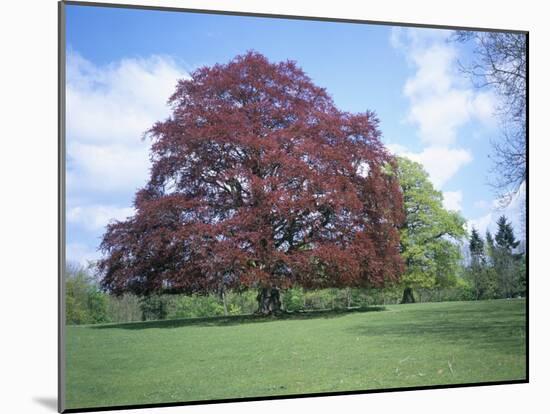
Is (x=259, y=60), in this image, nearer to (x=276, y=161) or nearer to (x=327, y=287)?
(x=276, y=161)

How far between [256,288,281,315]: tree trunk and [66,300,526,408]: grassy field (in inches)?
4.4

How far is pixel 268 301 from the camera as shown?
386 inches

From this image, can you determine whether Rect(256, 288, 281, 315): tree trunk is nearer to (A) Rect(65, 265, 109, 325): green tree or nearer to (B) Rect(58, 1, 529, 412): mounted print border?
(B) Rect(58, 1, 529, 412): mounted print border

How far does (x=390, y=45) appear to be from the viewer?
34.1ft

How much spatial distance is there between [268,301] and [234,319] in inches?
17.7

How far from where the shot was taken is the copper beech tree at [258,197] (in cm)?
951

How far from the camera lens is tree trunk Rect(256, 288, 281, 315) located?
9.77 metres

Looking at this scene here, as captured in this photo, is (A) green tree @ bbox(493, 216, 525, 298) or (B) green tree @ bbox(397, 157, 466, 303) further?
(A) green tree @ bbox(493, 216, 525, 298)

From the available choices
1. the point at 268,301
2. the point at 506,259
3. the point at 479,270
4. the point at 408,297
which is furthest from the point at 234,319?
the point at 506,259

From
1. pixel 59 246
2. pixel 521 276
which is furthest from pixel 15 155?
pixel 521 276

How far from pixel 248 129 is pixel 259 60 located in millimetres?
820

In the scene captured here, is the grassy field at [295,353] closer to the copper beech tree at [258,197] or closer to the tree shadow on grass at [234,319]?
the tree shadow on grass at [234,319]

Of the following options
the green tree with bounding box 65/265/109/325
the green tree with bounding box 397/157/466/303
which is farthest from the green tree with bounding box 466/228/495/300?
the green tree with bounding box 65/265/109/325

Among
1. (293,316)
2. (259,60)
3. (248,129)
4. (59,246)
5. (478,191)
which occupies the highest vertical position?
(259,60)
